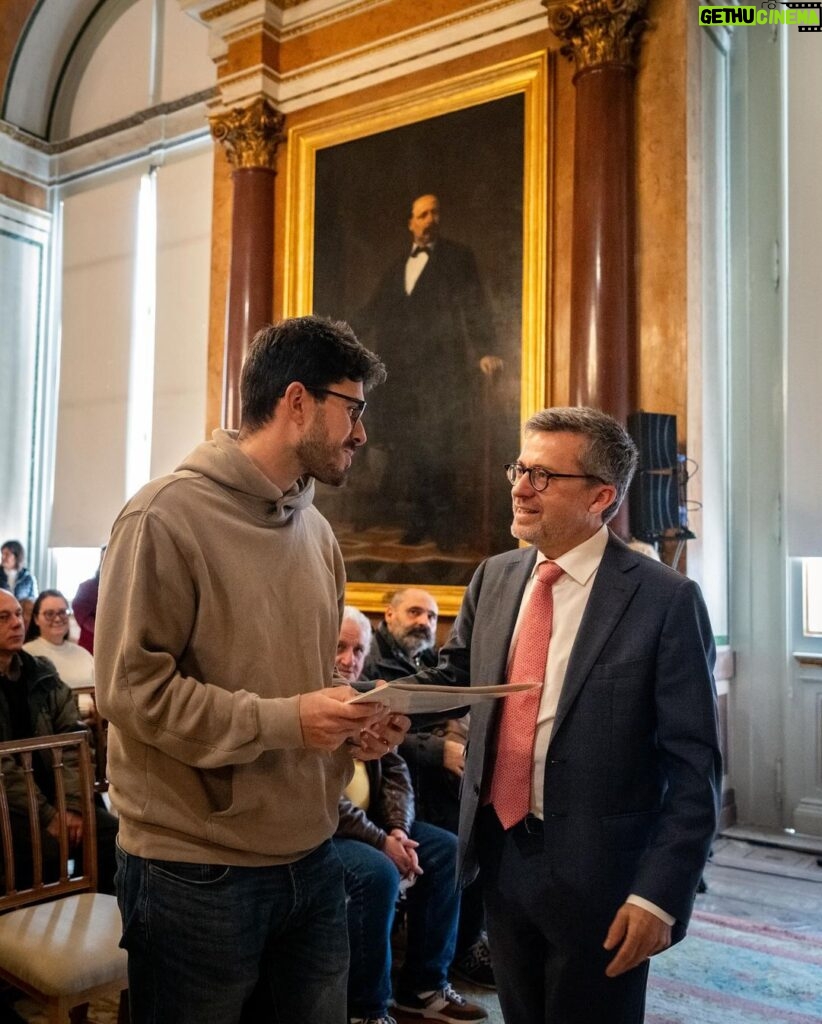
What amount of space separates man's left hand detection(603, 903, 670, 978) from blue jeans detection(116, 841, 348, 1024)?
509 mm

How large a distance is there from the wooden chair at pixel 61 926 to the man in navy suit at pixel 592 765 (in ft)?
3.63

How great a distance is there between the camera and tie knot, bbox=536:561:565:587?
196cm

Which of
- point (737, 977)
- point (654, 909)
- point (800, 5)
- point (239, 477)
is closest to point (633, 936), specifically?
point (654, 909)

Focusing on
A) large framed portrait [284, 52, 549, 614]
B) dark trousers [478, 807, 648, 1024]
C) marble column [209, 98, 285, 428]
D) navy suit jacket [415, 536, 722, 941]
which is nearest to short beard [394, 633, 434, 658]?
large framed portrait [284, 52, 549, 614]

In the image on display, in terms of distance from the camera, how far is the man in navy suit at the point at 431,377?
5.91 metres

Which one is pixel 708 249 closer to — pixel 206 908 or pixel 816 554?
pixel 816 554

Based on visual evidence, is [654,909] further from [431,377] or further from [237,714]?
[431,377]

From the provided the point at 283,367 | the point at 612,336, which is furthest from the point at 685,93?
the point at 283,367

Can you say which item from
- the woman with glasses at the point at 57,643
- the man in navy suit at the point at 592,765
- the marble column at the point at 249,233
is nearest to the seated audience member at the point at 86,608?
the woman with glasses at the point at 57,643

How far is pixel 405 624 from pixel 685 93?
332 centimetres

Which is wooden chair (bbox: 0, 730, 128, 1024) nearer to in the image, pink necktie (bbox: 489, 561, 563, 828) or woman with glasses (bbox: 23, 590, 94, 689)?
pink necktie (bbox: 489, 561, 563, 828)

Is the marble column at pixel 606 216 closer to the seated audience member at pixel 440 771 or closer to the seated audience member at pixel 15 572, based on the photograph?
the seated audience member at pixel 440 771

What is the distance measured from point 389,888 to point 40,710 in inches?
59.6

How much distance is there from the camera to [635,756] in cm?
178
